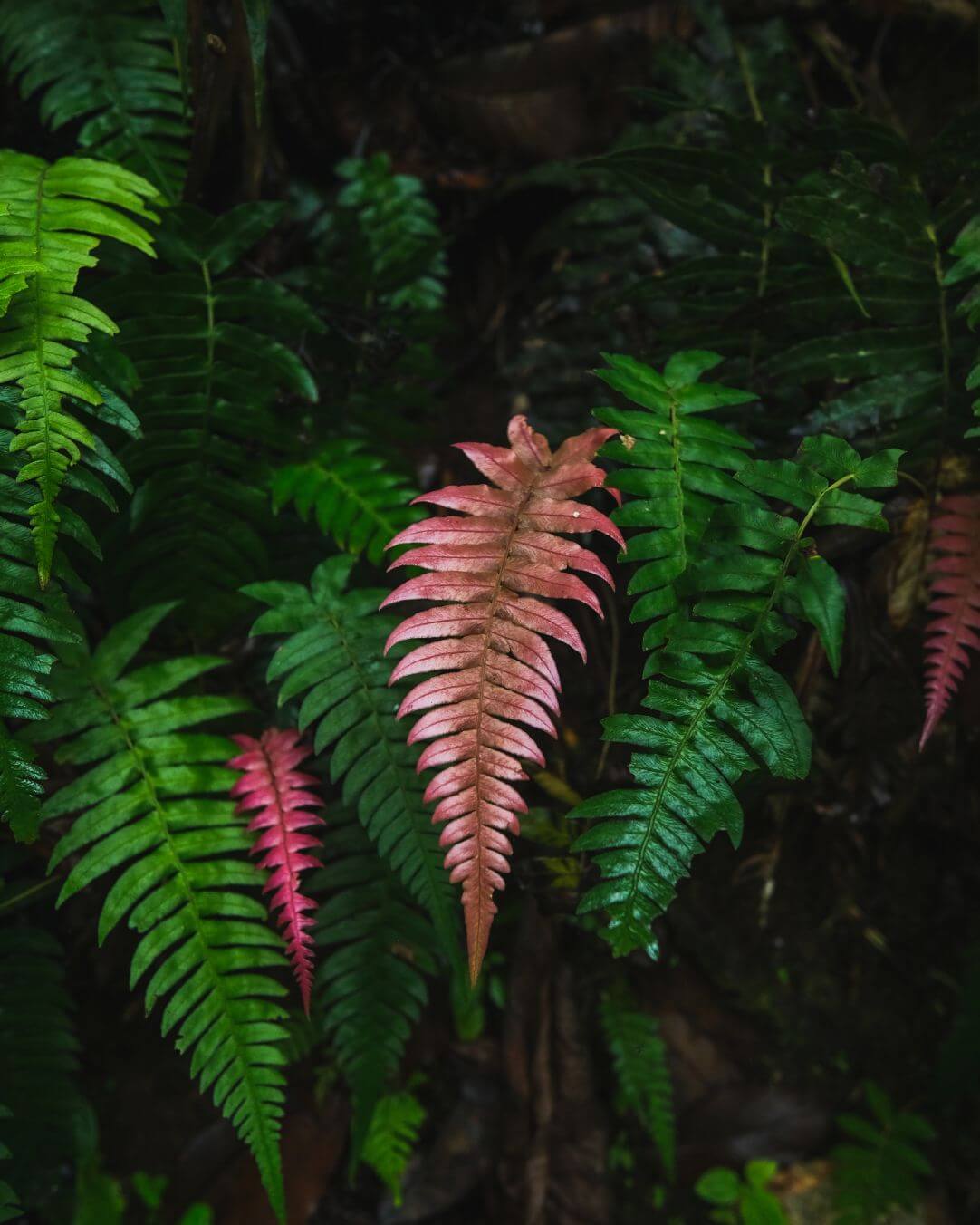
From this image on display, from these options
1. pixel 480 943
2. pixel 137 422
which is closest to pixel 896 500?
pixel 480 943

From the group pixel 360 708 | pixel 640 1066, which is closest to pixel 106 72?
pixel 360 708

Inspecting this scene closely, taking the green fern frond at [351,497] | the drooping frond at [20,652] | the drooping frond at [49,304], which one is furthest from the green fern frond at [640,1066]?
the drooping frond at [49,304]

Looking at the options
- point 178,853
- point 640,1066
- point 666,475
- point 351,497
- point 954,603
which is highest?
point 351,497

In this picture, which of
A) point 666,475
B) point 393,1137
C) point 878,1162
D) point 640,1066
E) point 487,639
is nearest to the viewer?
point 487,639

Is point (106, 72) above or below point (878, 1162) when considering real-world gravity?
above

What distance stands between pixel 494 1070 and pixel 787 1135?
3.83 ft

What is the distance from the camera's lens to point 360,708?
1.99 meters

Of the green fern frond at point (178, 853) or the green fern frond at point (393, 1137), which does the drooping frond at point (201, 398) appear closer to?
the green fern frond at point (178, 853)

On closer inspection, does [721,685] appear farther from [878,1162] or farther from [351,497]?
[878,1162]

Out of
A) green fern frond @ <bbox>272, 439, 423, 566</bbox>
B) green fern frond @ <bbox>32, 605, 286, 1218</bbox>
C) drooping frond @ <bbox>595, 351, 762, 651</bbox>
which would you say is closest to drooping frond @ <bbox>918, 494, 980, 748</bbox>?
drooping frond @ <bbox>595, 351, 762, 651</bbox>

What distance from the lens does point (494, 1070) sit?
289 centimetres

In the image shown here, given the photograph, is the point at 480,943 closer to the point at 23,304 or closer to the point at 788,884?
the point at 23,304

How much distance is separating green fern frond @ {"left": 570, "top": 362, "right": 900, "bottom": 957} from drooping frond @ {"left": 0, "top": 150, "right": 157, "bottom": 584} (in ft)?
3.79

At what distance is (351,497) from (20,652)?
34.4 inches
